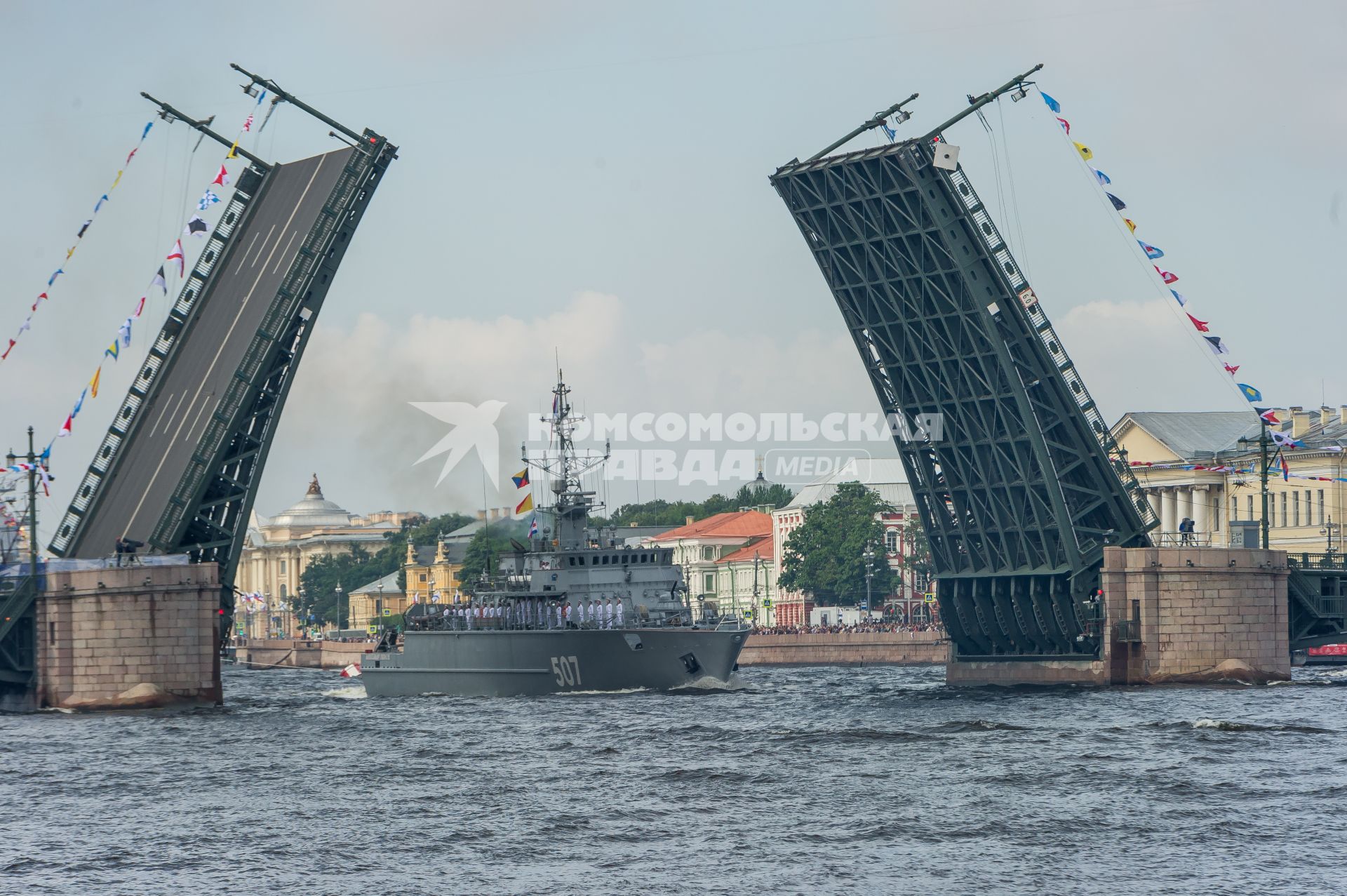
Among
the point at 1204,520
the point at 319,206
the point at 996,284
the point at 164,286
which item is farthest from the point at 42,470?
the point at 1204,520

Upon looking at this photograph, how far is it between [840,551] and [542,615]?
140 feet

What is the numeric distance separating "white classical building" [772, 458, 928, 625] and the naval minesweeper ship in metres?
40.4

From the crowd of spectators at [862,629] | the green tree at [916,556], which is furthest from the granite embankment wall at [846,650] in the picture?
the green tree at [916,556]

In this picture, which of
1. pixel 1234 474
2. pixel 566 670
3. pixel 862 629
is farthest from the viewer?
pixel 862 629

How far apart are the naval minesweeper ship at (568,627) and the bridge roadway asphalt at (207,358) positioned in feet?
27.2

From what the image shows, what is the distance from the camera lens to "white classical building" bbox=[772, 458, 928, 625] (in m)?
86.9

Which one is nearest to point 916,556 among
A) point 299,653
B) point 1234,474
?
point 299,653

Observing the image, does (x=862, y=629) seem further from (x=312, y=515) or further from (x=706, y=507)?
(x=312, y=515)

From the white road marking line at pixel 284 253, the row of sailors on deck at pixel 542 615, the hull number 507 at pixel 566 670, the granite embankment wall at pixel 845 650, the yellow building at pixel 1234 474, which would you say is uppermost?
the white road marking line at pixel 284 253

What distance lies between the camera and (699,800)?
23.4 m

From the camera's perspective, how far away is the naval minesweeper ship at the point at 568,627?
4069 centimetres

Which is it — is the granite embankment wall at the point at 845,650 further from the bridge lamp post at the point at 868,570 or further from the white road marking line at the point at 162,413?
the white road marking line at the point at 162,413

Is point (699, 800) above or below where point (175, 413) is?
below

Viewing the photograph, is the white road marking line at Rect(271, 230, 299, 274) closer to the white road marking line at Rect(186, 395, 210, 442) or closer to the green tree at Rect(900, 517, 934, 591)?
the white road marking line at Rect(186, 395, 210, 442)
